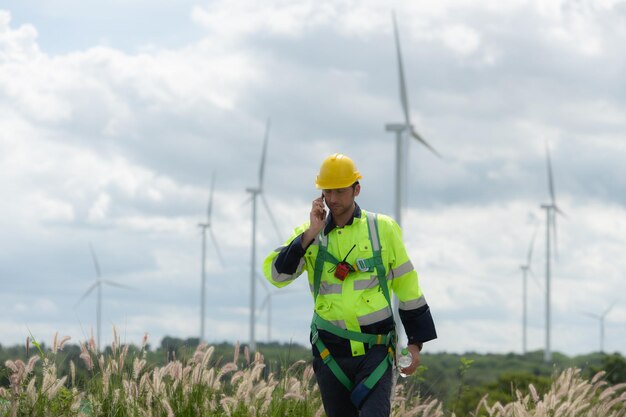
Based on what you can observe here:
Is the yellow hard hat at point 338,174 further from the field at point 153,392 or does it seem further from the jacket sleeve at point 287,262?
the field at point 153,392

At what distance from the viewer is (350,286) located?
10805 mm

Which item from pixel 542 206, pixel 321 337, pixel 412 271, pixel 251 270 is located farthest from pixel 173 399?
pixel 542 206

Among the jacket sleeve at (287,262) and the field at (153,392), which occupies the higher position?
the jacket sleeve at (287,262)

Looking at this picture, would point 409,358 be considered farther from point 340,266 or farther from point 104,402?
point 104,402

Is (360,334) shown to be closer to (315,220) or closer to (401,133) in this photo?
(315,220)

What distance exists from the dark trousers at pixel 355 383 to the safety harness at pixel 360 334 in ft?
0.15

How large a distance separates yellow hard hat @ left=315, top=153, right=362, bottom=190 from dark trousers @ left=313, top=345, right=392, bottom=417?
1578 mm

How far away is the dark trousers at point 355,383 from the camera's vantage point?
10688 millimetres

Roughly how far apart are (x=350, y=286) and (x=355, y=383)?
3.07 ft

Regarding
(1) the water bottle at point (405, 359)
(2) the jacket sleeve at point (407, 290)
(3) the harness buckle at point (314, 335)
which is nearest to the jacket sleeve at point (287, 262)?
(3) the harness buckle at point (314, 335)

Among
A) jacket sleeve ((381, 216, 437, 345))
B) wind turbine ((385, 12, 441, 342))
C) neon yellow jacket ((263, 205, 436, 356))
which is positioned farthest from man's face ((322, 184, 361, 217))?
wind turbine ((385, 12, 441, 342))

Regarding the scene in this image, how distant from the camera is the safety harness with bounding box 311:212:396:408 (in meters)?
10.8

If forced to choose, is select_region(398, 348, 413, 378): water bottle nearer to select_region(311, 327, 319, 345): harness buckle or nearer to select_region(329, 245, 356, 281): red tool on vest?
select_region(311, 327, 319, 345): harness buckle

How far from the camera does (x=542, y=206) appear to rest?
80125mm
